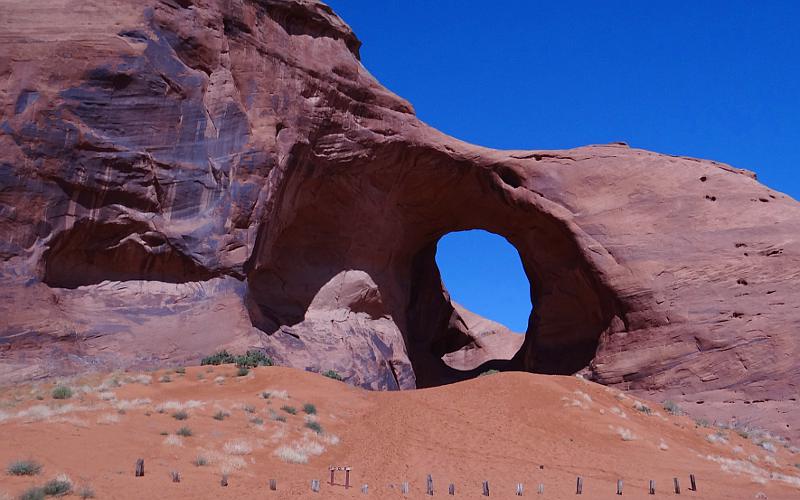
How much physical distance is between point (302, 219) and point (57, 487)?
58.2 ft

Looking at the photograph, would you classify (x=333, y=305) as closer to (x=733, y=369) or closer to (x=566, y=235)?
(x=566, y=235)

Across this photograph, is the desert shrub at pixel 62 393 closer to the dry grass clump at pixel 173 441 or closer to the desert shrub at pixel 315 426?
the dry grass clump at pixel 173 441

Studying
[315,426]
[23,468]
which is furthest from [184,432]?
[23,468]

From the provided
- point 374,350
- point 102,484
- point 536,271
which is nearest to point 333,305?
point 374,350

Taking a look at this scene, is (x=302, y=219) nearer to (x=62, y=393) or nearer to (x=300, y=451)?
(x=62, y=393)

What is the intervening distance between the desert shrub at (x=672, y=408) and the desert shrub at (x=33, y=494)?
573 inches

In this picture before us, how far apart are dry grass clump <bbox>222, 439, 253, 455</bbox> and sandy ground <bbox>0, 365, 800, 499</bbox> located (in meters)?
0.03

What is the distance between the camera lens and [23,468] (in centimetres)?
862

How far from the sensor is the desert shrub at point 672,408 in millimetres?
18587

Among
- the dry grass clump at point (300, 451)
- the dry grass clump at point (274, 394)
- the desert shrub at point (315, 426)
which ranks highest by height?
the dry grass clump at point (274, 394)

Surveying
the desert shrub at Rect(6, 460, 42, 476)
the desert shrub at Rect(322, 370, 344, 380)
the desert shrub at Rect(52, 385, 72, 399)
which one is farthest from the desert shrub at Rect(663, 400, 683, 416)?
the desert shrub at Rect(6, 460, 42, 476)

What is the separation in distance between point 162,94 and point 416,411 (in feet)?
36.2

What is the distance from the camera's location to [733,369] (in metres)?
20.7

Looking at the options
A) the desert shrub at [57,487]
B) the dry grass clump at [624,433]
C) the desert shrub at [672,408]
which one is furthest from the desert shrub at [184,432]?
the desert shrub at [672,408]
